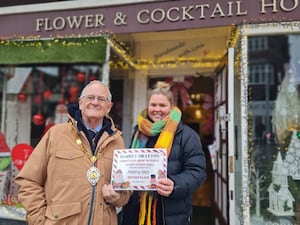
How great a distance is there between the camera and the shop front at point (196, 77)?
351cm

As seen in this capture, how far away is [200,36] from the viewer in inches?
195

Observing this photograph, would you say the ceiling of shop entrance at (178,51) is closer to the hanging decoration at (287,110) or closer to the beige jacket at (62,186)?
the hanging decoration at (287,110)

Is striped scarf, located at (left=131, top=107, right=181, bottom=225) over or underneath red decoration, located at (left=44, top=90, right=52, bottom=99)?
underneath

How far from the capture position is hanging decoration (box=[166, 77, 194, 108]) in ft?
17.1

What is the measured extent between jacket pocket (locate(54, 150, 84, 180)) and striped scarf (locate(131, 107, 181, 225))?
517 mm

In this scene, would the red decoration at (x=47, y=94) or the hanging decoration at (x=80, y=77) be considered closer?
the hanging decoration at (x=80, y=77)

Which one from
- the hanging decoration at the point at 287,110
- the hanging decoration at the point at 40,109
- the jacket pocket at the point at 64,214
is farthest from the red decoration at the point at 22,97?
the hanging decoration at the point at 287,110

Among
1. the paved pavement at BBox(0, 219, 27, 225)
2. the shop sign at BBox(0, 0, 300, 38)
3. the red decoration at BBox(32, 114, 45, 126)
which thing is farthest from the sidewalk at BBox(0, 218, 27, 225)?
the shop sign at BBox(0, 0, 300, 38)

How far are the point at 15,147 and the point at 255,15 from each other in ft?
12.4

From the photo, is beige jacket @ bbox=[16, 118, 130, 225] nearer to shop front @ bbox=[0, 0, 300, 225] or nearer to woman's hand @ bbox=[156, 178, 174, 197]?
woman's hand @ bbox=[156, 178, 174, 197]

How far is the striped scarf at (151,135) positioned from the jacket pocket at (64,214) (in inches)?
19.6

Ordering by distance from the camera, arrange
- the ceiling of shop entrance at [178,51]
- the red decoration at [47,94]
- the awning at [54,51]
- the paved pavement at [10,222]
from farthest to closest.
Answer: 1. the red decoration at [47,94]
2. the ceiling of shop entrance at [178,51]
3. the awning at [54,51]
4. the paved pavement at [10,222]

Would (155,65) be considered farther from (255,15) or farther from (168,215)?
(168,215)

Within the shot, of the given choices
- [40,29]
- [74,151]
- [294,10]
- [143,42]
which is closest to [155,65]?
[143,42]
